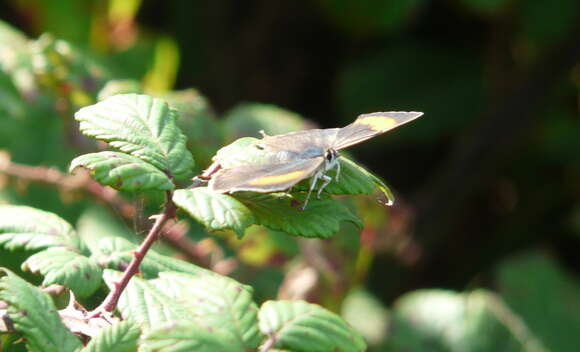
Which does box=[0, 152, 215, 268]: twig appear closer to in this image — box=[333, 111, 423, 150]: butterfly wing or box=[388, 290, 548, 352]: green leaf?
box=[333, 111, 423, 150]: butterfly wing

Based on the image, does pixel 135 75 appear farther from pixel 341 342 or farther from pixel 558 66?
pixel 341 342

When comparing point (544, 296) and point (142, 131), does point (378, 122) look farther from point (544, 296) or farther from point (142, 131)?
point (544, 296)

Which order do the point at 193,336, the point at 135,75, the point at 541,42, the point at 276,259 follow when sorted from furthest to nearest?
the point at 541,42, the point at 135,75, the point at 276,259, the point at 193,336

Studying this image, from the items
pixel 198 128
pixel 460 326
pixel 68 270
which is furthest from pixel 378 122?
pixel 460 326

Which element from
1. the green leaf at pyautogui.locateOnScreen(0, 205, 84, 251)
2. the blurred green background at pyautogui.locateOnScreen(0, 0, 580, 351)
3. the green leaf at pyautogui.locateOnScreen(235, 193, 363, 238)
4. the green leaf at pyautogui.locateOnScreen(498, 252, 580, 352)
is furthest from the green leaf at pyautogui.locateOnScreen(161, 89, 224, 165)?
the green leaf at pyautogui.locateOnScreen(498, 252, 580, 352)

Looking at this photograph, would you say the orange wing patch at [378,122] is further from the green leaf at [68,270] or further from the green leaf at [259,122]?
the green leaf at [259,122]

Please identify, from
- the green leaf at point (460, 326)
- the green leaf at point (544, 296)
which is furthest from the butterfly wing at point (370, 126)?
the green leaf at point (544, 296)

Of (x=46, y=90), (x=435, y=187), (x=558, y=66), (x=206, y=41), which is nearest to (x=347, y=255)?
(x=46, y=90)
